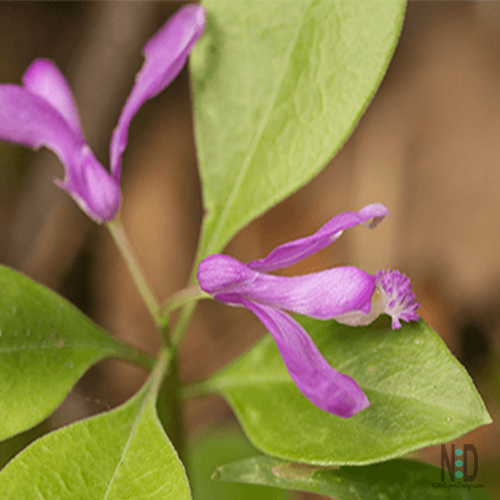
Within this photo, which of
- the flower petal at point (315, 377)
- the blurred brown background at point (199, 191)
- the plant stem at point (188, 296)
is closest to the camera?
the flower petal at point (315, 377)

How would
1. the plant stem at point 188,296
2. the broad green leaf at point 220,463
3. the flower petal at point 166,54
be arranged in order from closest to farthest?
the plant stem at point 188,296 → the flower petal at point 166,54 → the broad green leaf at point 220,463

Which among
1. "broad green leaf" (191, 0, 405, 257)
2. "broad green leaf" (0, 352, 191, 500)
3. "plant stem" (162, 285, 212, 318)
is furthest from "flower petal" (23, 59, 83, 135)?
"broad green leaf" (0, 352, 191, 500)

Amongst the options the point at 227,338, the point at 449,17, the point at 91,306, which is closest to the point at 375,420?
the point at 227,338

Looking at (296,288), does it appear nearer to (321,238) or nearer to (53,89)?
(321,238)

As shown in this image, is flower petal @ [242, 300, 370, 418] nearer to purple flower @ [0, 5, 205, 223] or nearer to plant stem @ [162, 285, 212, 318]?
plant stem @ [162, 285, 212, 318]

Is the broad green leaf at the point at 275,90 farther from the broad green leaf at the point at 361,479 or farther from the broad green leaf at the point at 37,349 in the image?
the broad green leaf at the point at 361,479

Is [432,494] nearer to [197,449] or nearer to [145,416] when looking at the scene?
[145,416]

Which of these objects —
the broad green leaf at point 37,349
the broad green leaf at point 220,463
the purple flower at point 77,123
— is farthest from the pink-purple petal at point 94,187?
the broad green leaf at point 220,463
